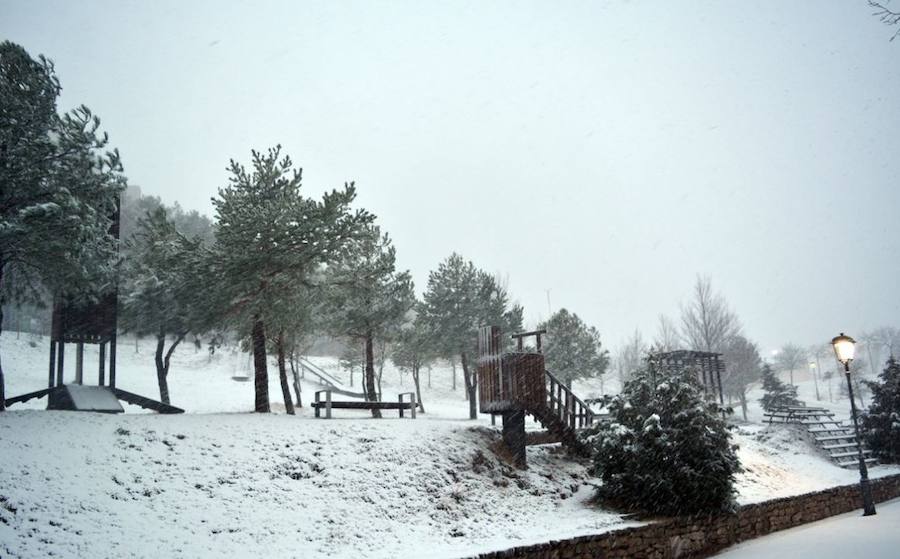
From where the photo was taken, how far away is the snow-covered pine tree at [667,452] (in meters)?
11.0

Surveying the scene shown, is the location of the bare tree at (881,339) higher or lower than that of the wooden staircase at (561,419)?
higher

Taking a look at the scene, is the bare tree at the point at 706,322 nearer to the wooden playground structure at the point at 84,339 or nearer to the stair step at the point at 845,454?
the stair step at the point at 845,454

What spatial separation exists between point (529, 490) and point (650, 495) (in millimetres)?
2651

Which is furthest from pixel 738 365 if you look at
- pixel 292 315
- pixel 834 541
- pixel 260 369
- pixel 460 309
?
pixel 260 369

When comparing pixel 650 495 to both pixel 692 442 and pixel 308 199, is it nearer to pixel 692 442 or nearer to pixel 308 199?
pixel 692 442

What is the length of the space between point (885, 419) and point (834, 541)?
538 inches

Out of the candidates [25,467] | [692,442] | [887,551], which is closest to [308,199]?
[25,467]

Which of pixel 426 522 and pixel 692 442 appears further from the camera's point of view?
pixel 692 442

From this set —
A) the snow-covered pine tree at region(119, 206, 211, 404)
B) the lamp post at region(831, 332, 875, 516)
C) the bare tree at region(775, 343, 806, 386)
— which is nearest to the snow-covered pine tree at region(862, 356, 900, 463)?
the lamp post at region(831, 332, 875, 516)

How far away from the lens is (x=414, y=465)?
11.9 m

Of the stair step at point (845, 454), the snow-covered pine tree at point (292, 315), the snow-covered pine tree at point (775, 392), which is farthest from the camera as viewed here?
the snow-covered pine tree at point (775, 392)

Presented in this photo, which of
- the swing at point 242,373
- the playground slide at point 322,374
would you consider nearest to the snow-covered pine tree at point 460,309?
the swing at point 242,373

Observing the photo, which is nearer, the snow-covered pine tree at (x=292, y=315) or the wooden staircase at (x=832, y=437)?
the snow-covered pine tree at (x=292, y=315)

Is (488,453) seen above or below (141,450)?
below
